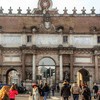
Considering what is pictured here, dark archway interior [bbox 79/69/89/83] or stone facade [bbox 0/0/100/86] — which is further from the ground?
stone facade [bbox 0/0/100/86]

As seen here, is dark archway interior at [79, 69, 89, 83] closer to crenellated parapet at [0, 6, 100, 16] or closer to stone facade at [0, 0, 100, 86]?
stone facade at [0, 0, 100, 86]

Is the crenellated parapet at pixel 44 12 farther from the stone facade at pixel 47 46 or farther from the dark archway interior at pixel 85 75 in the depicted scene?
the dark archway interior at pixel 85 75

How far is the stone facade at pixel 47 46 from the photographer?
5656 cm

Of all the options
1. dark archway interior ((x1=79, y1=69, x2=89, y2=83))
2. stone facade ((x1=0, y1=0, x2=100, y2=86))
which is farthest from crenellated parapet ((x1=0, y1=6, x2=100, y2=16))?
dark archway interior ((x1=79, y1=69, x2=89, y2=83))

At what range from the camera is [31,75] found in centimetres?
5675

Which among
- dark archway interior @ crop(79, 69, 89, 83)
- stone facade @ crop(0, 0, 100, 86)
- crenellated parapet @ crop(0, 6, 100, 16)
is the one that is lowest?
dark archway interior @ crop(79, 69, 89, 83)

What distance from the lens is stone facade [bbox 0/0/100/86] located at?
56.6m

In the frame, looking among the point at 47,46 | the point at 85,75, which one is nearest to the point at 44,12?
the point at 47,46

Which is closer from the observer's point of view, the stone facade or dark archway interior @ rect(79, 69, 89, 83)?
the stone facade

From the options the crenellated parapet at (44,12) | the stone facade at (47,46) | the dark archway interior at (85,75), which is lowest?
the dark archway interior at (85,75)

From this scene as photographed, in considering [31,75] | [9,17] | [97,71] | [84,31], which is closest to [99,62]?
[97,71]

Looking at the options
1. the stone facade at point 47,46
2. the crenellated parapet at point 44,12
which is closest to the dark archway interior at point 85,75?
the stone facade at point 47,46

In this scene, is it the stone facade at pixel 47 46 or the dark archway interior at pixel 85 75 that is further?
the dark archway interior at pixel 85 75

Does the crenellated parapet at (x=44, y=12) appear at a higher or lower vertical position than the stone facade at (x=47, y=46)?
higher
